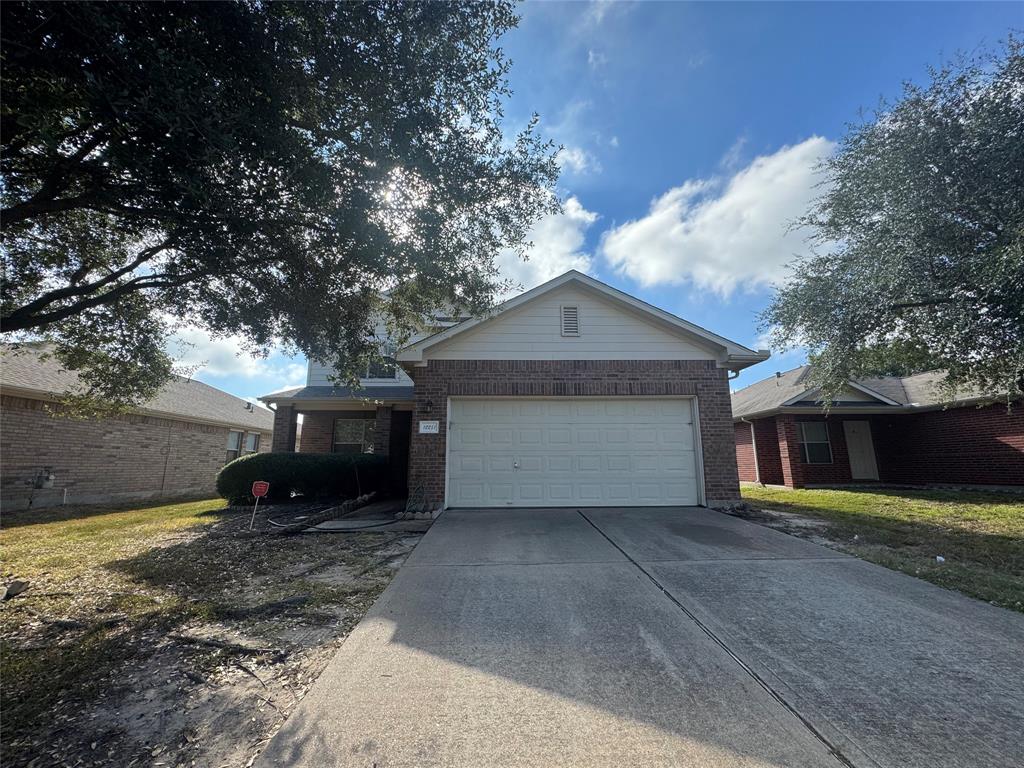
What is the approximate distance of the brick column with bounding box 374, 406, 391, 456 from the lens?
42.7ft

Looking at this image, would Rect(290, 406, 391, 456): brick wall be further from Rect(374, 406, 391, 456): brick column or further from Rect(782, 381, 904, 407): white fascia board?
Rect(782, 381, 904, 407): white fascia board

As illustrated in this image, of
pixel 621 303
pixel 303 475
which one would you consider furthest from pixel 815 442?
pixel 303 475

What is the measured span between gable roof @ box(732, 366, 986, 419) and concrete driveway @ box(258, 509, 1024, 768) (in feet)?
37.6

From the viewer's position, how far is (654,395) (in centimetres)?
907

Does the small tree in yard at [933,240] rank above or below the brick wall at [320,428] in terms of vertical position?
above

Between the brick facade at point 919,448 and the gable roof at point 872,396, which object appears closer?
the brick facade at point 919,448

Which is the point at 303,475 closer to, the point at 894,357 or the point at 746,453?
the point at 894,357

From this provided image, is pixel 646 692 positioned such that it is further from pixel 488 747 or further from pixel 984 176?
pixel 984 176

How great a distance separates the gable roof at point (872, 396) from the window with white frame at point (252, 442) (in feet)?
69.5

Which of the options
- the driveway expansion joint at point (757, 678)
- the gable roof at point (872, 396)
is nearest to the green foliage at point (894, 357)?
the gable roof at point (872, 396)

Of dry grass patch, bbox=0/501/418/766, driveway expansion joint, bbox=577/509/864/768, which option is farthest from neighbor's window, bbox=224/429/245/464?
driveway expansion joint, bbox=577/509/864/768

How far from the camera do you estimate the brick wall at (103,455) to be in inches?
436

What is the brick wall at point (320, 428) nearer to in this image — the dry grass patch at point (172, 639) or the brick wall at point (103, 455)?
the brick wall at point (103, 455)

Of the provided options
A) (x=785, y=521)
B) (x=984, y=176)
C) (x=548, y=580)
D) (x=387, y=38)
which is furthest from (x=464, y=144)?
(x=984, y=176)
